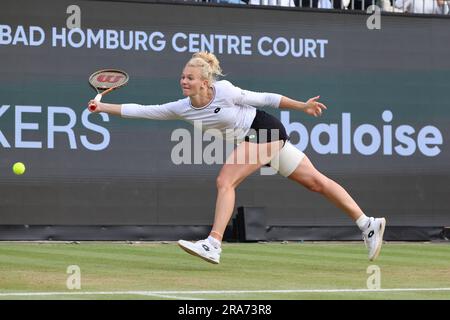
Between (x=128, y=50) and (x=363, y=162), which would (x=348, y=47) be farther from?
(x=128, y=50)

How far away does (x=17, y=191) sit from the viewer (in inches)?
652

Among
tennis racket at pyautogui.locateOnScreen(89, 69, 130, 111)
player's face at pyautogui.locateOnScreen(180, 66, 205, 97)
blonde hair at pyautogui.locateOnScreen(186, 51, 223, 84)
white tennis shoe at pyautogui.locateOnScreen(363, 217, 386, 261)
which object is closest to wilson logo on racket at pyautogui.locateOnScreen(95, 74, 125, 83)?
tennis racket at pyautogui.locateOnScreen(89, 69, 130, 111)

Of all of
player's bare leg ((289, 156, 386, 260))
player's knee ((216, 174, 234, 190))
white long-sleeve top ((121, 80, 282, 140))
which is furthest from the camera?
player's bare leg ((289, 156, 386, 260))

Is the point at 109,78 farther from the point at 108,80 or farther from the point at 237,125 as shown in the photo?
the point at 237,125

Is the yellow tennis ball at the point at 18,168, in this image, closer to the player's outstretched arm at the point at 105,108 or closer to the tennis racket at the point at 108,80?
the tennis racket at the point at 108,80

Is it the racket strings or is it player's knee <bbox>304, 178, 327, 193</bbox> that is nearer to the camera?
player's knee <bbox>304, 178, 327, 193</bbox>

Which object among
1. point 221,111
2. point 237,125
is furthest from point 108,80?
point 237,125

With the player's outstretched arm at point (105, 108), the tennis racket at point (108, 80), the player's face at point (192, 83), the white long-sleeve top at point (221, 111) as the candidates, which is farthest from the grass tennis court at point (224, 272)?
the tennis racket at point (108, 80)

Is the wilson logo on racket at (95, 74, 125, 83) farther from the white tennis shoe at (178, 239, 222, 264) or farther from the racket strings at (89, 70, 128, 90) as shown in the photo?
the white tennis shoe at (178, 239, 222, 264)

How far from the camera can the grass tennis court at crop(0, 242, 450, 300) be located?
9141mm

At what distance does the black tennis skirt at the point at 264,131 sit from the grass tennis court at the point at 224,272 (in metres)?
1.36

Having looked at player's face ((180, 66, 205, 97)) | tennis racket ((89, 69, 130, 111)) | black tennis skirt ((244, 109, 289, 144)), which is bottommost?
black tennis skirt ((244, 109, 289, 144))

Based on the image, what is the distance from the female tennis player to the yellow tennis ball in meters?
5.32
